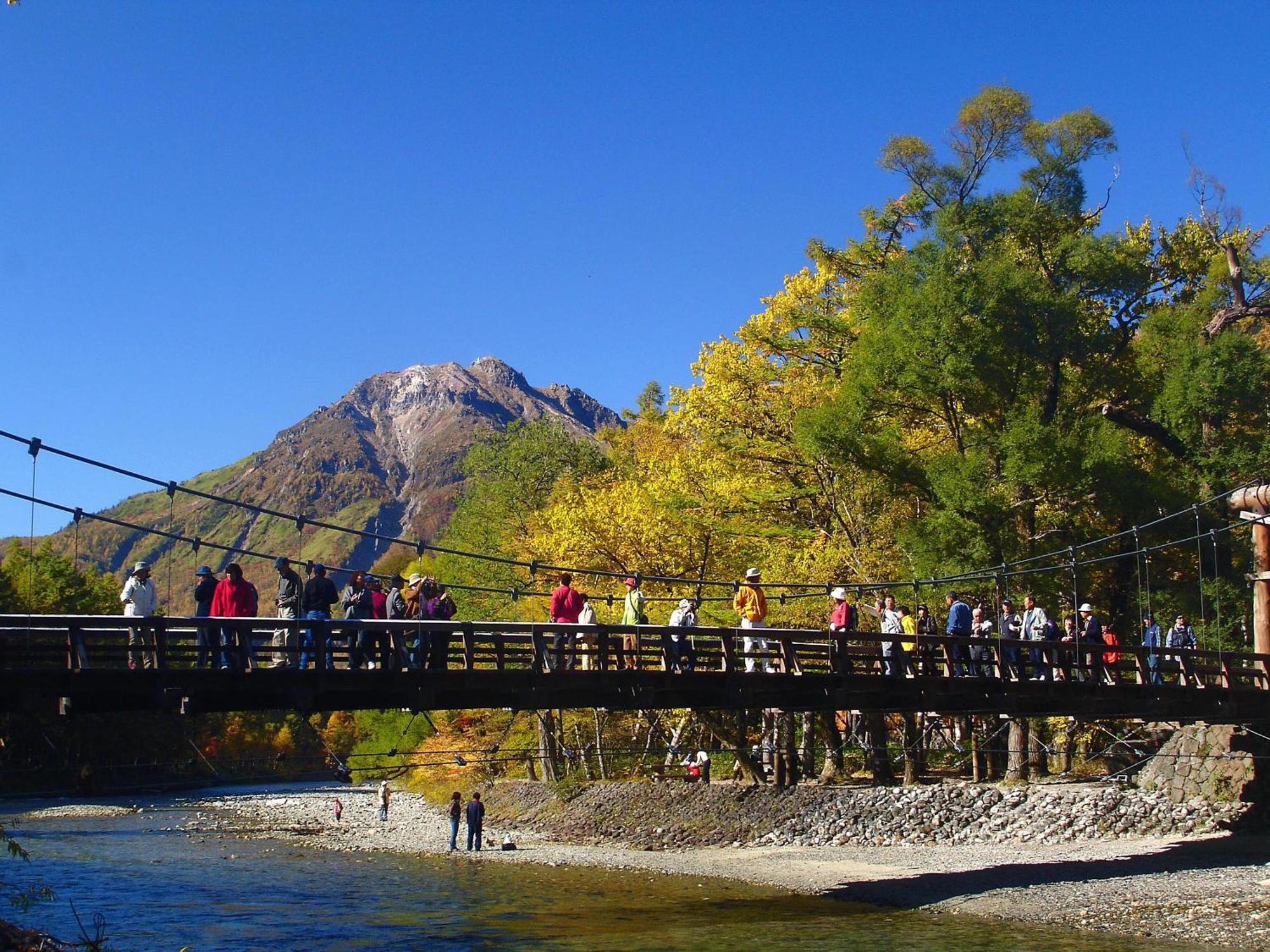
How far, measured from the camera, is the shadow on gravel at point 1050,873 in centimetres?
Result: 2189

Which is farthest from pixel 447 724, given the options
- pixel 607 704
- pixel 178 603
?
pixel 178 603

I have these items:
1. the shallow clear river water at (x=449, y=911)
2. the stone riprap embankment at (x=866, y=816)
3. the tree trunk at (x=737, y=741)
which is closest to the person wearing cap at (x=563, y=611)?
the shallow clear river water at (x=449, y=911)

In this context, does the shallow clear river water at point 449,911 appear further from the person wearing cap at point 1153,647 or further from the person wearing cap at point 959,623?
the person wearing cap at point 1153,647

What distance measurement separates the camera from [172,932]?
21516 mm

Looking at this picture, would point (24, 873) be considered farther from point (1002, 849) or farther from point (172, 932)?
point (1002, 849)

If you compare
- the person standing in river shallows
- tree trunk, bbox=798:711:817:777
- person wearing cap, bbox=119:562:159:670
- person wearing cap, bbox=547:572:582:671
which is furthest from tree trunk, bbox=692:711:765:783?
person wearing cap, bbox=119:562:159:670

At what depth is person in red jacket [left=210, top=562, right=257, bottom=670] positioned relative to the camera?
1695 cm

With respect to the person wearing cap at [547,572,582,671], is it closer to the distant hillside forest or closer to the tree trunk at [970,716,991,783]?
the distant hillside forest

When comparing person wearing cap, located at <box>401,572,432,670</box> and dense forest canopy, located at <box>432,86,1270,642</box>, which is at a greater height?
dense forest canopy, located at <box>432,86,1270,642</box>

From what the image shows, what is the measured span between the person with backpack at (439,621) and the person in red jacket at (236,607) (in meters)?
2.51

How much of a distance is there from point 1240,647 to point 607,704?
16903mm

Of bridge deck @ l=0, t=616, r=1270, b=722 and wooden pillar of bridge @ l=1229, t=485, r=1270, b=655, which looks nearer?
bridge deck @ l=0, t=616, r=1270, b=722

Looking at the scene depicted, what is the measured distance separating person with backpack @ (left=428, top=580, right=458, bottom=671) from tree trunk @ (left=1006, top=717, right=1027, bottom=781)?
14.2 meters

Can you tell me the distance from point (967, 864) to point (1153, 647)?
535cm
